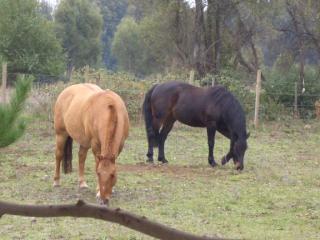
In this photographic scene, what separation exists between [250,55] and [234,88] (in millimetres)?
11613

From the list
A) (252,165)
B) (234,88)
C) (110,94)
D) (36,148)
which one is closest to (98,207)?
(110,94)

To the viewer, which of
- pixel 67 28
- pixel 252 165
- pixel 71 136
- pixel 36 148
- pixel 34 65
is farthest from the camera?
pixel 67 28

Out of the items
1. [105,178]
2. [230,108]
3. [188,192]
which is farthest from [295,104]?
[105,178]

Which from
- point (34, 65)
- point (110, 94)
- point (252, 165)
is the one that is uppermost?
point (34, 65)

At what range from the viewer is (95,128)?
25.6 ft

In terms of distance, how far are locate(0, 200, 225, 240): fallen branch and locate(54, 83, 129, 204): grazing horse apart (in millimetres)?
5920

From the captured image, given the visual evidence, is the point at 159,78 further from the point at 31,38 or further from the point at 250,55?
the point at 250,55

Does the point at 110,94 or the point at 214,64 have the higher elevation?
the point at 214,64

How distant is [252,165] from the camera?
11.3 meters

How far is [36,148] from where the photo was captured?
13.0 metres

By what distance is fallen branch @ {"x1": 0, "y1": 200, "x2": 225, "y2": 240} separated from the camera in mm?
1041

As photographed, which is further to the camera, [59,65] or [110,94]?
→ [59,65]

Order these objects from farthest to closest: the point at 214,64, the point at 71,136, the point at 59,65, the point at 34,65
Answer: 1. the point at 214,64
2. the point at 59,65
3. the point at 34,65
4. the point at 71,136

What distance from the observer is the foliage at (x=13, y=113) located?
2820 millimetres
